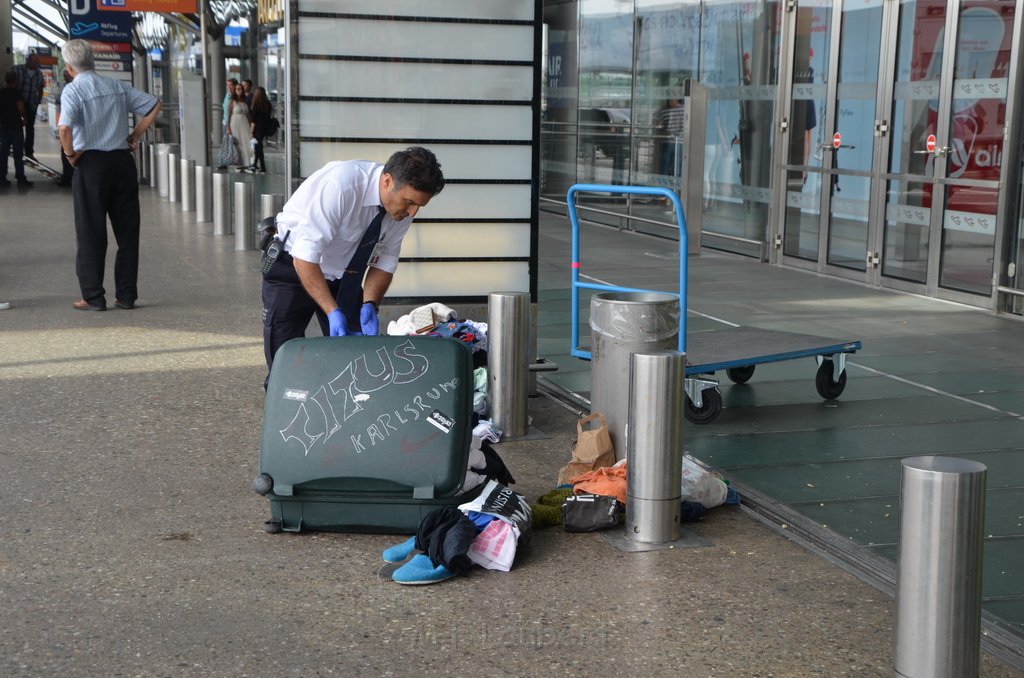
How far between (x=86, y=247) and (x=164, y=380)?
2.40 metres

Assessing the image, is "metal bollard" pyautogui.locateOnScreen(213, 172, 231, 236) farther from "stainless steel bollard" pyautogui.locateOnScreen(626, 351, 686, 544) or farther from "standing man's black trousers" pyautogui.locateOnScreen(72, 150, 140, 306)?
"stainless steel bollard" pyautogui.locateOnScreen(626, 351, 686, 544)

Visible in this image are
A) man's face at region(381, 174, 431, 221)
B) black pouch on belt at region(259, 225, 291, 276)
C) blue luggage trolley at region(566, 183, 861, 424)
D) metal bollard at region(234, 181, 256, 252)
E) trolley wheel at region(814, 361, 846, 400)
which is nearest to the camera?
man's face at region(381, 174, 431, 221)

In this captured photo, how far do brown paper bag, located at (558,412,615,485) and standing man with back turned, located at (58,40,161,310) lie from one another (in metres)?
5.04

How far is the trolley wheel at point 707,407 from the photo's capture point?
6.38 metres

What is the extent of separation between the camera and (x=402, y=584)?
404 cm

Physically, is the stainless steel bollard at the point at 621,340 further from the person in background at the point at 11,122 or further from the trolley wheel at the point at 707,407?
the person in background at the point at 11,122

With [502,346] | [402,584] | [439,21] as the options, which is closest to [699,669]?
[402,584]

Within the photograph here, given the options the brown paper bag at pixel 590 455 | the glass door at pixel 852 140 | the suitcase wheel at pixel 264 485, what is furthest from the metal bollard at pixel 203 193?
the suitcase wheel at pixel 264 485

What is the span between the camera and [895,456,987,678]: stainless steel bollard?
3.06m

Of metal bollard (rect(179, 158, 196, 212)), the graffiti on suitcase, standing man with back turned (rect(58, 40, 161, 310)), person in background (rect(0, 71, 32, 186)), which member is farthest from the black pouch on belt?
person in background (rect(0, 71, 32, 186))

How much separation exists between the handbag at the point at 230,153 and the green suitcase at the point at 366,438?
73.7ft

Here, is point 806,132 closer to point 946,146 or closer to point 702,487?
point 946,146

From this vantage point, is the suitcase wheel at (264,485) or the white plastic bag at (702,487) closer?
the suitcase wheel at (264,485)

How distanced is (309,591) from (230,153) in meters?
23.7
